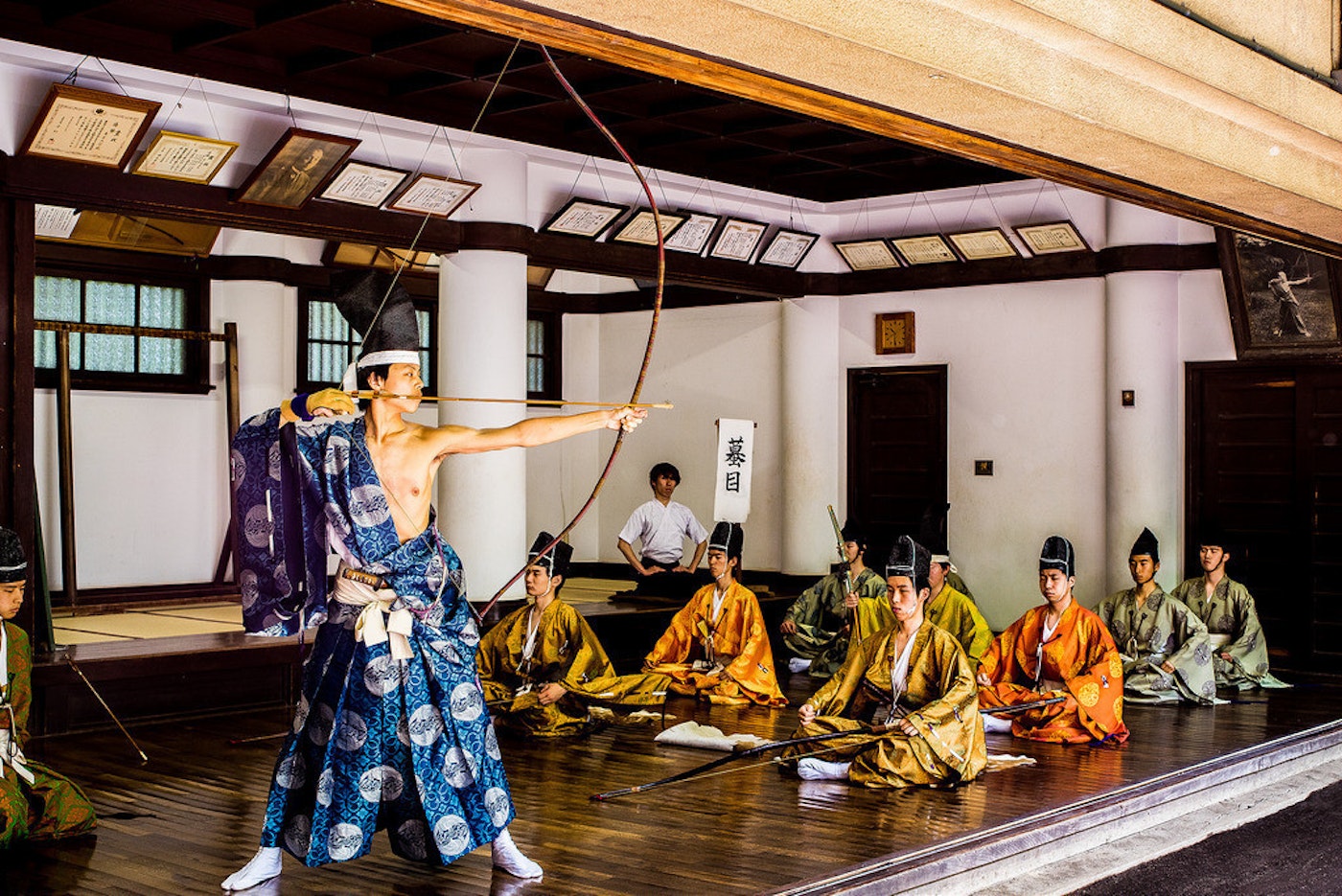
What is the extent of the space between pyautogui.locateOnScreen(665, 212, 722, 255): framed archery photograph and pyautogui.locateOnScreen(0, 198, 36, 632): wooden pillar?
4154 mm

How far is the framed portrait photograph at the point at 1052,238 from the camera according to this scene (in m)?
9.27

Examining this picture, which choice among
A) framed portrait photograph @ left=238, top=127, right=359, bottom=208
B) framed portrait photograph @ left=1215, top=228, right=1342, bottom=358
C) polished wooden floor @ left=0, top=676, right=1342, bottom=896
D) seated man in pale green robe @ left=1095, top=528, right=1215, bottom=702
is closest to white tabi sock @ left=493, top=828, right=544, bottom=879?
polished wooden floor @ left=0, top=676, right=1342, bottom=896

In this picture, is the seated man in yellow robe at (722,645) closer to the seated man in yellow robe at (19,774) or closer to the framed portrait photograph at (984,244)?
the framed portrait photograph at (984,244)

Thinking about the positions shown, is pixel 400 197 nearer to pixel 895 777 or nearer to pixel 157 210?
pixel 157 210

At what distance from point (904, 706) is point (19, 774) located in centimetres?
333

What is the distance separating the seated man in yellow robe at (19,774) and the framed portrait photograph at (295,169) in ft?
8.94

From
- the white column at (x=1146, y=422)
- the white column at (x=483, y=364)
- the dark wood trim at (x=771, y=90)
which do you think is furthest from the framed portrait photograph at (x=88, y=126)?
the white column at (x=1146, y=422)

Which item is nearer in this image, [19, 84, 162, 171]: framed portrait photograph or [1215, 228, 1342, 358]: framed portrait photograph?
A: [19, 84, 162, 171]: framed portrait photograph

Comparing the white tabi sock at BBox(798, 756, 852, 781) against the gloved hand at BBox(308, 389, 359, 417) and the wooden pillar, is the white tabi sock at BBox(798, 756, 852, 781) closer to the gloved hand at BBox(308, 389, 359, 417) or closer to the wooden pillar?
the gloved hand at BBox(308, 389, 359, 417)

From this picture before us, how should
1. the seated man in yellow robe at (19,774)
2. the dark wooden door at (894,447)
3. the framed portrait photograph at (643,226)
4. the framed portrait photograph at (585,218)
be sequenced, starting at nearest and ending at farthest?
the seated man in yellow robe at (19,774), the framed portrait photograph at (585,218), the framed portrait photograph at (643,226), the dark wooden door at (894,447)

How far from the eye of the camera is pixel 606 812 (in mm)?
5105

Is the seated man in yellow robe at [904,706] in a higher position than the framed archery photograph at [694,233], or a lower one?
lower

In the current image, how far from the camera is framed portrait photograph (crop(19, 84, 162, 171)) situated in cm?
607

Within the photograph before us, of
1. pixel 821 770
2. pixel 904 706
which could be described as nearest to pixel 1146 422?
pixel 904 706
